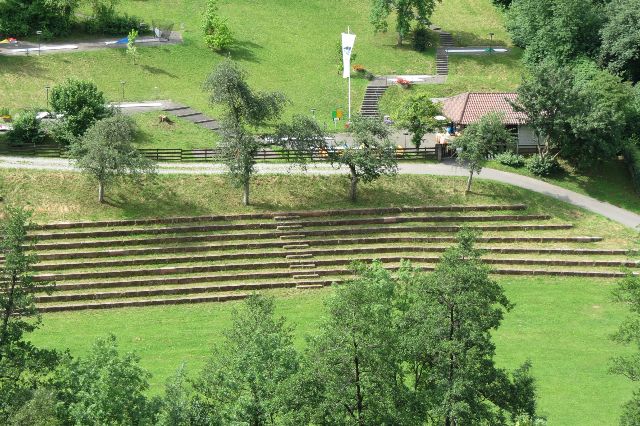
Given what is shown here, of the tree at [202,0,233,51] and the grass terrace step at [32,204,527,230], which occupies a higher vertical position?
the tree at [202,0,233,51]

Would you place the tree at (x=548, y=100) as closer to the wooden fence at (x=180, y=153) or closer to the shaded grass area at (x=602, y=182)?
the shaded grass area at (x=602, y=182)

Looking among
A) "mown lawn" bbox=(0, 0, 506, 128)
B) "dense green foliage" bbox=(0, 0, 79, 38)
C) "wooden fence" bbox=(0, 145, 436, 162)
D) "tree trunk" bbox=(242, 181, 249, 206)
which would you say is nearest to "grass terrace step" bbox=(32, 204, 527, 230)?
"tree trunk" bbox=(242, 181, 249, 206)

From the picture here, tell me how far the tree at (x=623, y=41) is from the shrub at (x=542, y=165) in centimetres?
1442

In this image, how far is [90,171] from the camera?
208ft

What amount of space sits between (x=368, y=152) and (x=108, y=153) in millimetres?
16730

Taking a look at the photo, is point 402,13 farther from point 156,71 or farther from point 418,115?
point 156,71

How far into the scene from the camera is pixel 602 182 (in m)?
74.6

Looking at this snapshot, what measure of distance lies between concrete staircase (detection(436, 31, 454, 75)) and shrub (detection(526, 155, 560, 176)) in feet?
54.7

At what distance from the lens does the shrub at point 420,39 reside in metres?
91.0

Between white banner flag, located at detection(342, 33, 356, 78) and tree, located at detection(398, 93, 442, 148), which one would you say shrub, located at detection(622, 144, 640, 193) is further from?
white banner flag, located at detection(342, 33, 356, 78)

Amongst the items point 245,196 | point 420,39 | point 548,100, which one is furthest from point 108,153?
point 420,39

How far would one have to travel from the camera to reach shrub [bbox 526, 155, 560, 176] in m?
73.5

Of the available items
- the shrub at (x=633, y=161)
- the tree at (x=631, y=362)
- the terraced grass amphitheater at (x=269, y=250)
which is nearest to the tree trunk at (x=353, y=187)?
the terraced grass amphitheater at (x=269, y=250)

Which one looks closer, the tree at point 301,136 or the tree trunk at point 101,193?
the tree trunk at point 101,193
